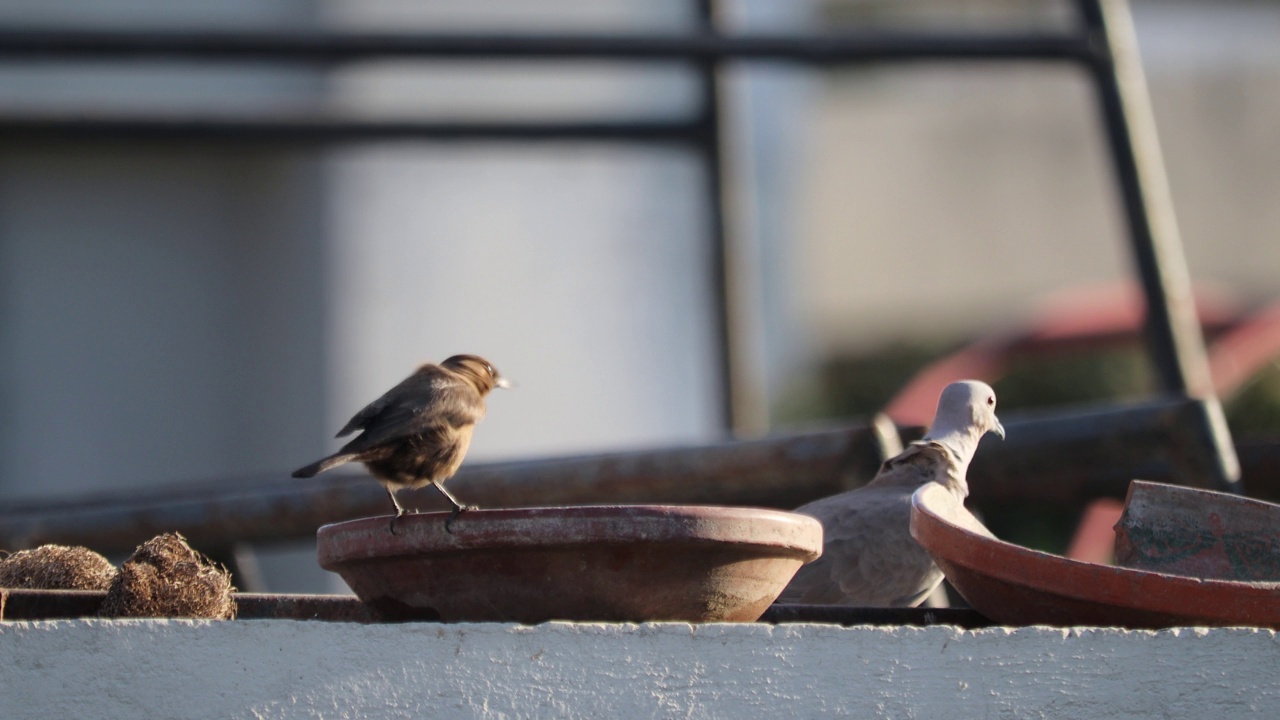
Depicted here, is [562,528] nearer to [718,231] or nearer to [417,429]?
[417,429]

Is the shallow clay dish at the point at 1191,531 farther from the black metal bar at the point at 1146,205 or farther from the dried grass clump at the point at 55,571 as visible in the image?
the black metal bar at the point at 1146,205

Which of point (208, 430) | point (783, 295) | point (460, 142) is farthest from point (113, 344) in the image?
point (783, 295)

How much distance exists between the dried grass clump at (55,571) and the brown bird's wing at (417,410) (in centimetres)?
47

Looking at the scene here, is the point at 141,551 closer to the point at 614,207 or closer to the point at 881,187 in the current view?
the point at 614,207

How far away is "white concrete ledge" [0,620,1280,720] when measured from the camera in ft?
7.50

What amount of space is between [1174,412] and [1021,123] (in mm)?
16987

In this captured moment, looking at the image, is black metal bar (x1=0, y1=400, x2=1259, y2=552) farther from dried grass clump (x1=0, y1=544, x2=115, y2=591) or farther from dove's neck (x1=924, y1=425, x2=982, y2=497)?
dried grass clump (x1=0, y1=544, x2=115, y2=591)

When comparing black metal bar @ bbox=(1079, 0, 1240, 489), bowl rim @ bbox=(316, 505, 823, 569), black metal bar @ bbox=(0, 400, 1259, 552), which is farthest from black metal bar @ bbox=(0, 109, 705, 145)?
bowl rim @ bbox=(316, 505, 823, 569)

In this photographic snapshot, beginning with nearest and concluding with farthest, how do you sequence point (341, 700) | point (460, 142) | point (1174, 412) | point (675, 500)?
point (341, 700)
point (1174, 412)
point (675, 500)
point (460, 142)

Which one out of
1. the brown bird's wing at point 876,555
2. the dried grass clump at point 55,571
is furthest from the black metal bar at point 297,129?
the dried grass clump at point 55,571

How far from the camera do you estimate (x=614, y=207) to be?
728 cm

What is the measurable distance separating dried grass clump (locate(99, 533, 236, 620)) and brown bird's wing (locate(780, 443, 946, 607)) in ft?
4.37

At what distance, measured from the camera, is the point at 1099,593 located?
7.84ft

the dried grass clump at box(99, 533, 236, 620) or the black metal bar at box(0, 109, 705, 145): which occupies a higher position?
the black metal bar at box(0, 109, 705, 145)
